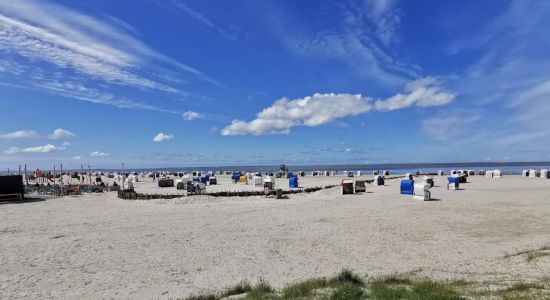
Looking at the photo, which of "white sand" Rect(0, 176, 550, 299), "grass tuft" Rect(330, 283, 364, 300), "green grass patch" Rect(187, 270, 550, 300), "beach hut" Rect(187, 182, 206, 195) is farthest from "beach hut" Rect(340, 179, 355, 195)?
"grass tuft" Rect(330, 283, 364, 300)

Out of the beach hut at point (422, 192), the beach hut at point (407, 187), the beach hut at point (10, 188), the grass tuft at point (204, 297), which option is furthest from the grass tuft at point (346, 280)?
the beach hut at point (10, 188)

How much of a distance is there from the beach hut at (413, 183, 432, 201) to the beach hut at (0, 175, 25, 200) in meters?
28.9

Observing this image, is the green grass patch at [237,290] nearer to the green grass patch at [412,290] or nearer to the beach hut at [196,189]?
the green grass patch at [412,290]

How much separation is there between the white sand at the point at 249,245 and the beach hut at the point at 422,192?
5.97ft

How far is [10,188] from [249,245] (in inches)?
983

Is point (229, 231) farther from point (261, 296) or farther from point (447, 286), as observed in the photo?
point (447, 286)

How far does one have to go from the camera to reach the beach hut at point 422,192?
2522cm

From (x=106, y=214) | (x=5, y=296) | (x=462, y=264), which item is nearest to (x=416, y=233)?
(x=462, y=264)

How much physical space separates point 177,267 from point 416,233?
903cm

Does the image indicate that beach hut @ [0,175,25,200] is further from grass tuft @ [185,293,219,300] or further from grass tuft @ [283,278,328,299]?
grass tuft @ [283,278,328,299]

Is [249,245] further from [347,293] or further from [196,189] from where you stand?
[196,189]

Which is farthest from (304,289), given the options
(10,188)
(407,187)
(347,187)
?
(10,188)

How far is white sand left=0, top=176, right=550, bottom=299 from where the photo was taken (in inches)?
376

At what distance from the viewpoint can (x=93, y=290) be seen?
29.3 feet
